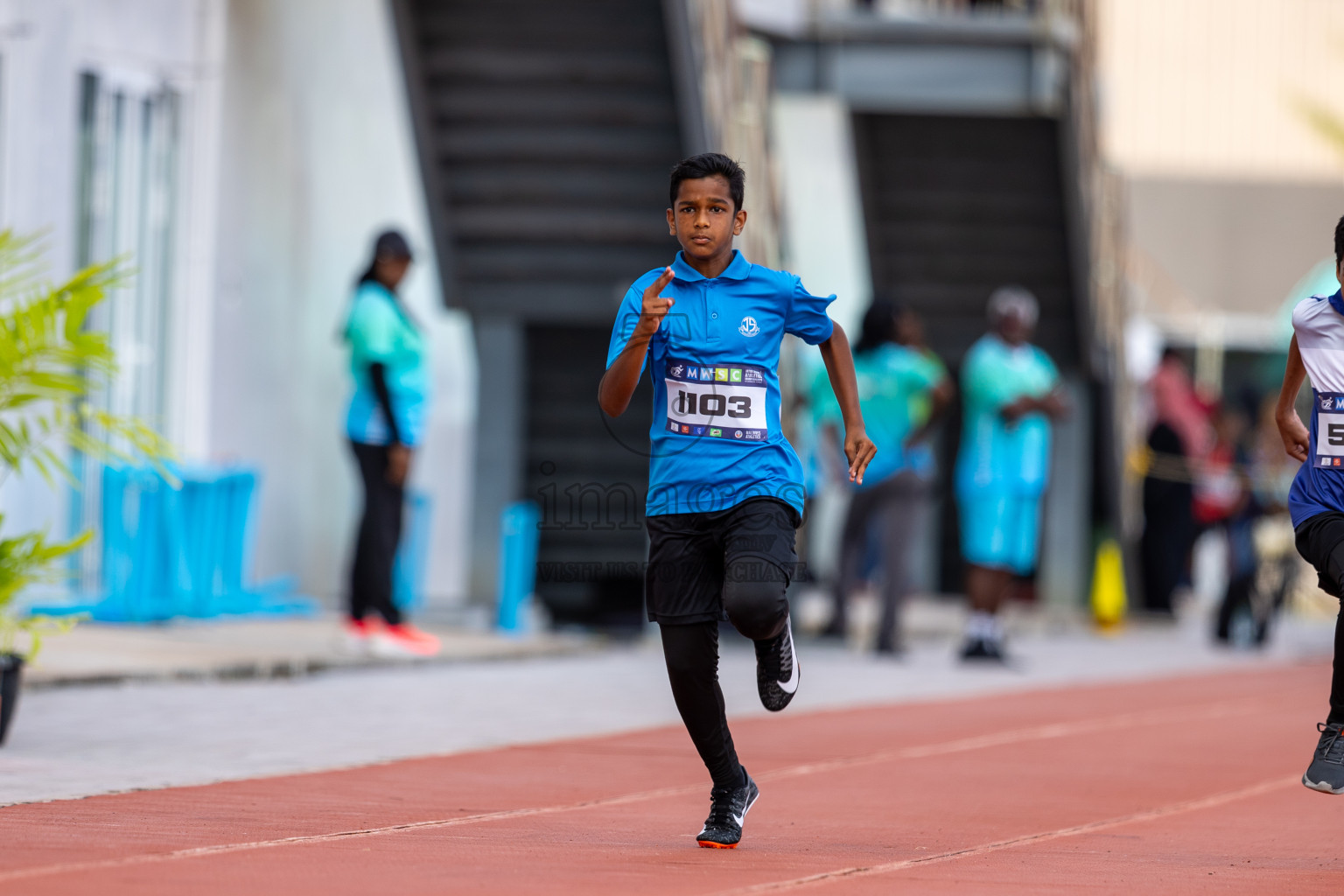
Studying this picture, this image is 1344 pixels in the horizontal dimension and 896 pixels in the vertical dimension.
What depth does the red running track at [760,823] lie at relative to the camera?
5.18 m

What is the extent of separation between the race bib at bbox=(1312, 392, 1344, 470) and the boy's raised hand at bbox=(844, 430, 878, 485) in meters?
1.34

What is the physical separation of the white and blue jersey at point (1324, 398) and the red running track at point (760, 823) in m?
0.97

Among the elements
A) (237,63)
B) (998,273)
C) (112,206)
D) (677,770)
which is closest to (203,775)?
(677,770)

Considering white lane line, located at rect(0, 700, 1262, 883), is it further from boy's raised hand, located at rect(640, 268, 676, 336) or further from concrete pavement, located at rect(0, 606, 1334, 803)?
boy's raised hand, located at rect(640, 268, 676, 336)

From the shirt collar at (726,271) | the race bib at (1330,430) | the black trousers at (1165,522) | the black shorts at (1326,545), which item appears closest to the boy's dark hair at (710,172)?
the shirt collar at (726,271)

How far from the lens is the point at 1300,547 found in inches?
246

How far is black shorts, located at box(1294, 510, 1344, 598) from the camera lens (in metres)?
6.07

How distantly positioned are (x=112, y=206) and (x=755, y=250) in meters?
3.82

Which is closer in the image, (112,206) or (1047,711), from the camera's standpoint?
(1047,711)

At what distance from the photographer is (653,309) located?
18.0 feet

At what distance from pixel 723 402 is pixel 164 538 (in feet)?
22.5

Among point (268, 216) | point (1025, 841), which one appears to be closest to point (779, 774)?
point (1025, 841)

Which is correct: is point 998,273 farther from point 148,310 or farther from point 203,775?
point 203,775

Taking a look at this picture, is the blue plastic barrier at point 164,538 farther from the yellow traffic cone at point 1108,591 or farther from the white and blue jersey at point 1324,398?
the yellow traffic cone at point 1108,591
